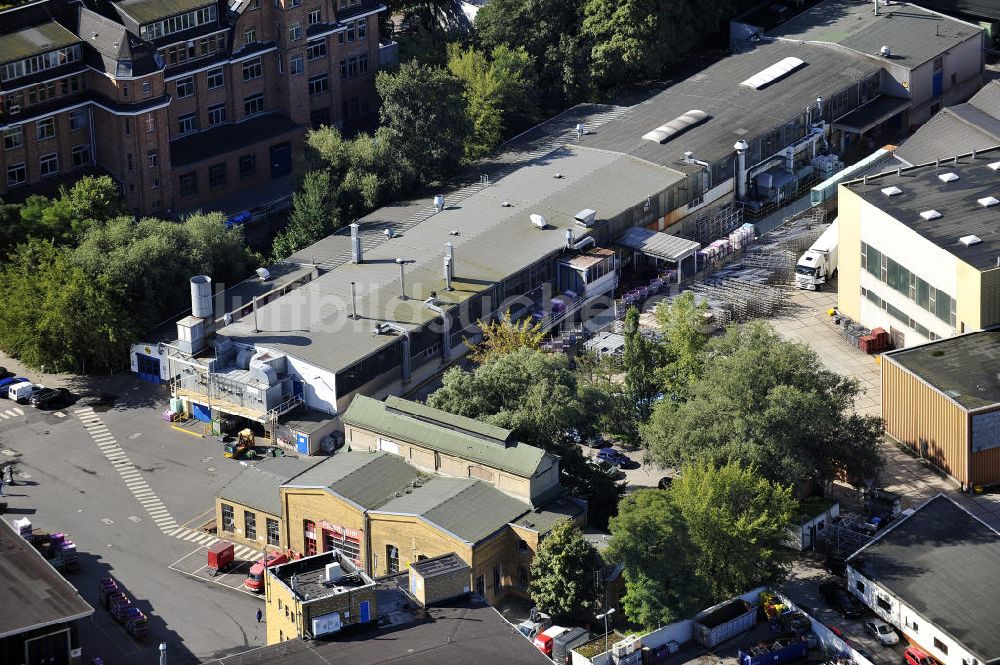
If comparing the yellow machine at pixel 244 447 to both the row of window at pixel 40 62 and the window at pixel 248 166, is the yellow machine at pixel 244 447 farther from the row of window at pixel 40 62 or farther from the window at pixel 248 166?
the row of window at pixel 40 62

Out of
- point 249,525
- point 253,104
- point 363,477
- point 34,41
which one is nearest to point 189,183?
point 253,104

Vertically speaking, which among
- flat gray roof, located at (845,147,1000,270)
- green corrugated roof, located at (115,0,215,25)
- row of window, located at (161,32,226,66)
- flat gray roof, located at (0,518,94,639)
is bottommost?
flat gray roof, located at (0,518,94,639)

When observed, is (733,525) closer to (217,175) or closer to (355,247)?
(355,247)

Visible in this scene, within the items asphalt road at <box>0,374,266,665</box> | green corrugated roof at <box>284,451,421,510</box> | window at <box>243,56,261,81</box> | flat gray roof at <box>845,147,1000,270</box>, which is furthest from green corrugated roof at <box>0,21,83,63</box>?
flat gray roof at <box>845,147,1000,270</box>

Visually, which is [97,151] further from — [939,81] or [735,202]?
[939,81]

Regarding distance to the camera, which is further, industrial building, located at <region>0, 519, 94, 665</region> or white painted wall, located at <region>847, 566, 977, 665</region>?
white painted wall, located at <region>847, 566, 977, 665</region>

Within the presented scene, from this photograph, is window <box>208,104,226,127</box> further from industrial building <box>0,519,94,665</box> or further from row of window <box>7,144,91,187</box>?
industrial building <box>0,519,94,665</box>
